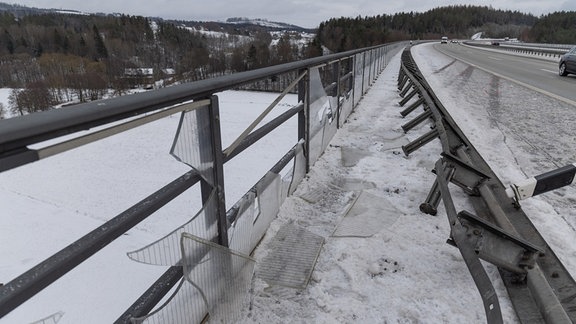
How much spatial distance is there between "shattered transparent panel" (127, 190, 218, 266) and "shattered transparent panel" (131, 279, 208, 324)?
20 centimetres

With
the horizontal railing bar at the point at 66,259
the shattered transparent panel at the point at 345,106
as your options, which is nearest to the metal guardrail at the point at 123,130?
the horizontal railing bar at the point at 66,259

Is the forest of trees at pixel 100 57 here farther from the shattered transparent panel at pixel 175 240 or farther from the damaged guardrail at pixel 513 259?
the shattered transparent panel at pixel 175 240

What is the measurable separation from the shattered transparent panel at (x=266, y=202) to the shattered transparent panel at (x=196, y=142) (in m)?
0.82

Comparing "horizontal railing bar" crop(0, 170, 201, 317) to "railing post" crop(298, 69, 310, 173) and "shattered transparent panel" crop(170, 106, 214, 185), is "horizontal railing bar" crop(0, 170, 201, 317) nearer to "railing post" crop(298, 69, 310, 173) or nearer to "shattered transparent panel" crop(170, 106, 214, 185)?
"shattered transparent panel" crop(170, 106, 214, 185)

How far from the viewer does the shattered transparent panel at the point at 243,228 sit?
2191mm

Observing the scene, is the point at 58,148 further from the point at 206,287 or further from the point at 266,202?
the point at 266,202

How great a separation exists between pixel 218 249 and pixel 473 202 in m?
2.28

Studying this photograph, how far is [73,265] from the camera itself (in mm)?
1141

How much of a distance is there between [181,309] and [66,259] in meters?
0.76

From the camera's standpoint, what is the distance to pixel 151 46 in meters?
136

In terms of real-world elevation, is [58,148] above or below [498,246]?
above

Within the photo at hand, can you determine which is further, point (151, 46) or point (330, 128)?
point (151, 46)

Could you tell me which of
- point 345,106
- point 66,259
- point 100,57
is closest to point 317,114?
point 345,106

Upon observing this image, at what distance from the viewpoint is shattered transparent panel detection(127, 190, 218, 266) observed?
4.58 feet
